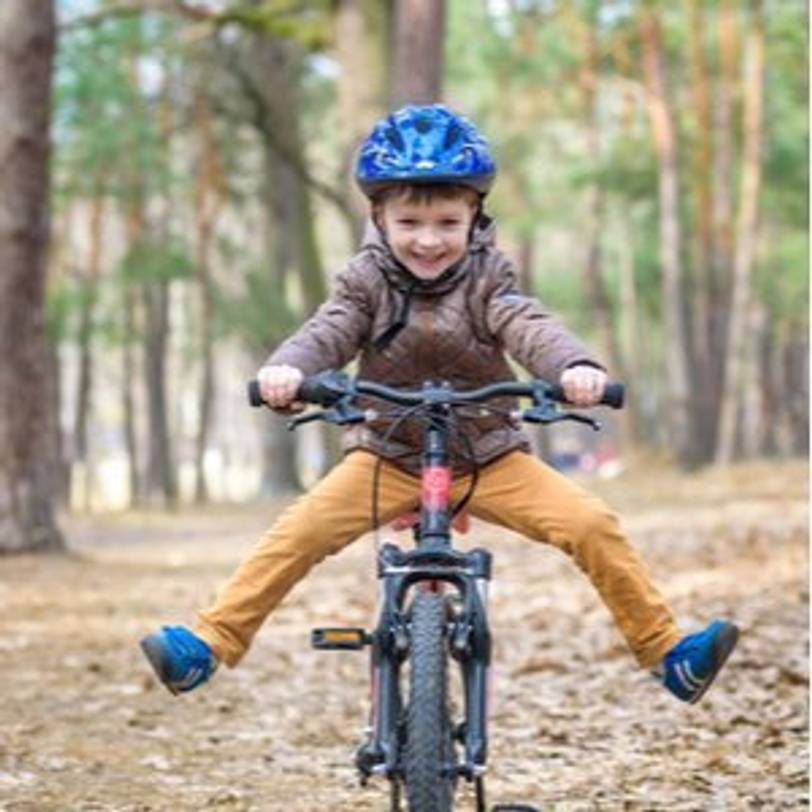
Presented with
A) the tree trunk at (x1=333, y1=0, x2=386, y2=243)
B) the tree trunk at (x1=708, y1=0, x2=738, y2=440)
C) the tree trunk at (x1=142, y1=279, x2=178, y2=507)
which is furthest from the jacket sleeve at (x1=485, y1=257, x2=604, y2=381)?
the tree trunk at (x1=142, y1=279, x2=178, y2=507)

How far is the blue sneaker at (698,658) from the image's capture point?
223 inches

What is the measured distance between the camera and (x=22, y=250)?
16625mm

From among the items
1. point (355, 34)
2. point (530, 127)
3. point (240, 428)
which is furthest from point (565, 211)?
point (240, 428)

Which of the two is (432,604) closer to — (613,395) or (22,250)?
(613,395)

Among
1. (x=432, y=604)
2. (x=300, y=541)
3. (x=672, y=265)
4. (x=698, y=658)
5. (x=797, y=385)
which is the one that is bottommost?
(x=698, y=658)

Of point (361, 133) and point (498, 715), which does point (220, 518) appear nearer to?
point (361, 133)

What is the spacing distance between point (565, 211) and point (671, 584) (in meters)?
32.9

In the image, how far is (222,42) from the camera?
35.0 meters

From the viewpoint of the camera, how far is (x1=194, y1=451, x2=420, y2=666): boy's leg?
18.5 ft

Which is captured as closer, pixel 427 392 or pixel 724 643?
pixel 427 392

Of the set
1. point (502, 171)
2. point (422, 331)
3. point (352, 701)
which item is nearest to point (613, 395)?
point (422, 331)

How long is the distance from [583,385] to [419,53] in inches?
581

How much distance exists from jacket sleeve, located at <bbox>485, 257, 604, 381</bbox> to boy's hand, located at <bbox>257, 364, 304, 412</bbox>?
622mm

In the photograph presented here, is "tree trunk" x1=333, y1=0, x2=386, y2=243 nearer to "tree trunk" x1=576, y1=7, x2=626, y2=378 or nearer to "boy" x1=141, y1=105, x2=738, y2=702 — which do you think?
"tree trunk" x1=576, y1=7, x2=626, y2=378
